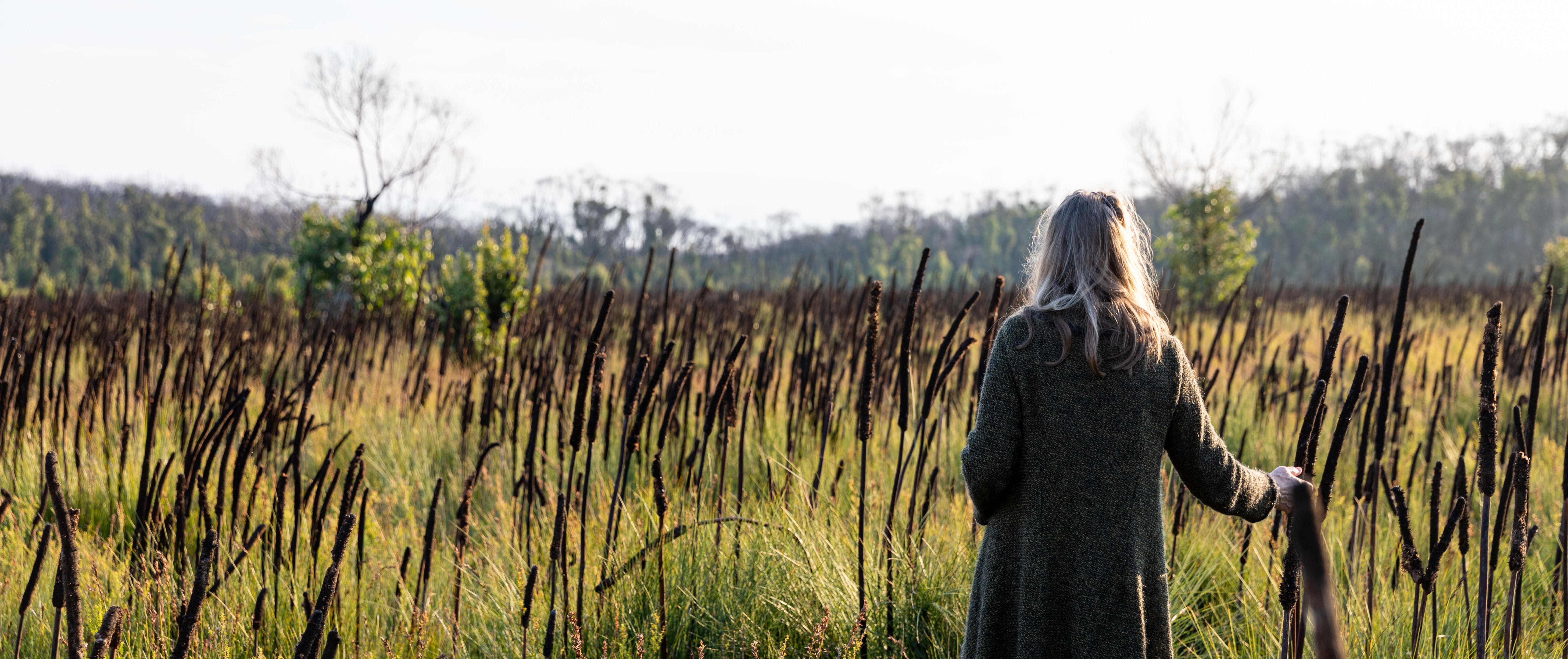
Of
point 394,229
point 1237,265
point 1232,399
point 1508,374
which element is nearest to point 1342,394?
point 1232,399

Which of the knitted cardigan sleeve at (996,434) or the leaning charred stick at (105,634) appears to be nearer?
the leaning charred stick at (105,634)

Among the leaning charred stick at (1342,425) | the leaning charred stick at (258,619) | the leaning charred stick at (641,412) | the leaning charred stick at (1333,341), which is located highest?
the leaning charred stick at (1333,341)

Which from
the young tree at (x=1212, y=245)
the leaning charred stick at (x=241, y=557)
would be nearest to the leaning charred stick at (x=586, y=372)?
the leaning charred stick at (x=241, y=557)

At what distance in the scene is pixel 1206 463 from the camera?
182cm

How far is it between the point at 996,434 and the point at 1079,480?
0.20 metres

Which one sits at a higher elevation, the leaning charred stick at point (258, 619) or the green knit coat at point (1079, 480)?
the green knit coat at point (1079, 480)

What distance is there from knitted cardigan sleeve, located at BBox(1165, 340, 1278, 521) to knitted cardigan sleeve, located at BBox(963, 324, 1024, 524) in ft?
1.13

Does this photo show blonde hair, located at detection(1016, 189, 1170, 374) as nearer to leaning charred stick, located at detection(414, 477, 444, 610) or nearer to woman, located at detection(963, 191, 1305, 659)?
woman, located at detection(963, 191, 1305, 659)

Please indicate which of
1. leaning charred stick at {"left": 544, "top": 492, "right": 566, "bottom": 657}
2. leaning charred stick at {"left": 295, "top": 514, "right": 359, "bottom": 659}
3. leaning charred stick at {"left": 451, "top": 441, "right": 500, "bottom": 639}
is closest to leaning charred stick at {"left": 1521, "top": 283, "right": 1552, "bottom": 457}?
leaning charred stick at {"left": 544, "top": 492, "right": 566, "bottom": 657}

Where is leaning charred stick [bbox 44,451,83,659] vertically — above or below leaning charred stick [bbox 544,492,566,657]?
above

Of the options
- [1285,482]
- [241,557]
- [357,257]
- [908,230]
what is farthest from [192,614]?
[908,230]

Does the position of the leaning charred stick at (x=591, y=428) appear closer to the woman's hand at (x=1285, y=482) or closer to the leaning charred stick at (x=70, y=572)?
the leaning charred stick at (x=70, y=572)

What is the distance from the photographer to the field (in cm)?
208

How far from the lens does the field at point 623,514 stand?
2076 millimetres
